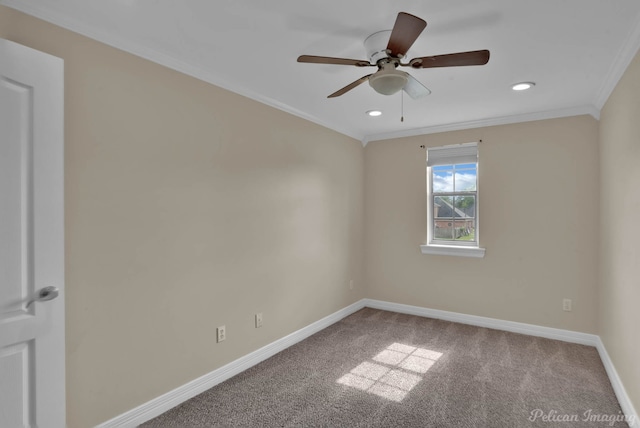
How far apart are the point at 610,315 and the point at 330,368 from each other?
237 cm

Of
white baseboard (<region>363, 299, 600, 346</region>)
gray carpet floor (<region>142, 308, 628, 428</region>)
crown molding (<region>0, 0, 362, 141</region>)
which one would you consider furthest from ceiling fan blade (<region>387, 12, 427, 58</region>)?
white baseboard (<region>363, 299, 600, 346</region>)

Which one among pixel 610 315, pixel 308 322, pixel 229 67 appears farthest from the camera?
pixel 308 322

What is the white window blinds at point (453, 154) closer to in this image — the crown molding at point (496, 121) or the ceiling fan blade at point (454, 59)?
the crown molding at point (496, 121)

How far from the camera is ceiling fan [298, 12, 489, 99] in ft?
5.35

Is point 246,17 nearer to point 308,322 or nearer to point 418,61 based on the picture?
point 418,61

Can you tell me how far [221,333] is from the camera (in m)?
2.72

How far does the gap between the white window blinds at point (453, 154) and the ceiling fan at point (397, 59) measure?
2083 mm

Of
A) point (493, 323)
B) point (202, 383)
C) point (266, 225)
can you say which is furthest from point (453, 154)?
point (202, 383)

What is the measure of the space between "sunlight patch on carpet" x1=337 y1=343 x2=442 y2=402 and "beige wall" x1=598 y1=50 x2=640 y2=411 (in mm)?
1348

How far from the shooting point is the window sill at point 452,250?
3.94 meters

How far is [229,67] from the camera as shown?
8.11ft

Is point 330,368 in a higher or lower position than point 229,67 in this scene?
lower

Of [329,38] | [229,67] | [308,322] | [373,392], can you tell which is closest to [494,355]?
[373,392]

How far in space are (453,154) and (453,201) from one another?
22.4 inches
